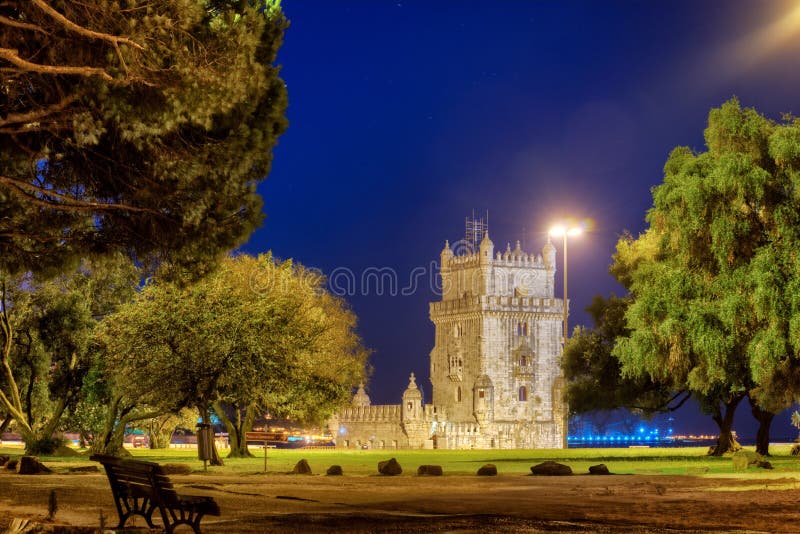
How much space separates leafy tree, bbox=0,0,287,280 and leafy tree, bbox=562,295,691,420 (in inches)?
1145

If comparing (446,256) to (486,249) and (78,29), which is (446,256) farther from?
(78,29)

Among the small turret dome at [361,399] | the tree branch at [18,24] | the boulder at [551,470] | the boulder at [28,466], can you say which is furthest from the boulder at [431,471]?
the small turret dome at [361,399]

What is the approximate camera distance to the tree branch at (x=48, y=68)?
14.2 m

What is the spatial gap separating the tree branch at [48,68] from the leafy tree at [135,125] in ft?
0.10

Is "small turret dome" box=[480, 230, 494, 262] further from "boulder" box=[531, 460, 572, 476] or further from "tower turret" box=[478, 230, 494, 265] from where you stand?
"boulder" box=[531, 460, 572, 476]

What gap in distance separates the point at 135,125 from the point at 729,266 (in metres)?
19.8

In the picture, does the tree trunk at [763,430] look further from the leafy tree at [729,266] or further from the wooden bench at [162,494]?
the wooden bench at [162,494]

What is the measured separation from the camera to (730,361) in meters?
30.6

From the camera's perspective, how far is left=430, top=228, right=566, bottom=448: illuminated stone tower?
104 m

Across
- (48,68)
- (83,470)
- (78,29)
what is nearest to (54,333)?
(83,470)

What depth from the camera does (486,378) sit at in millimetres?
104812

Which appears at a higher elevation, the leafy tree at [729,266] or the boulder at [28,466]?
the leafy tree at [729,266]

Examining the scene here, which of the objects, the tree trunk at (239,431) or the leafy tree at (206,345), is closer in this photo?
the leafy tree at (206,345)

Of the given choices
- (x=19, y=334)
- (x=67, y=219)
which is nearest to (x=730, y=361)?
(x=67, y=219)
